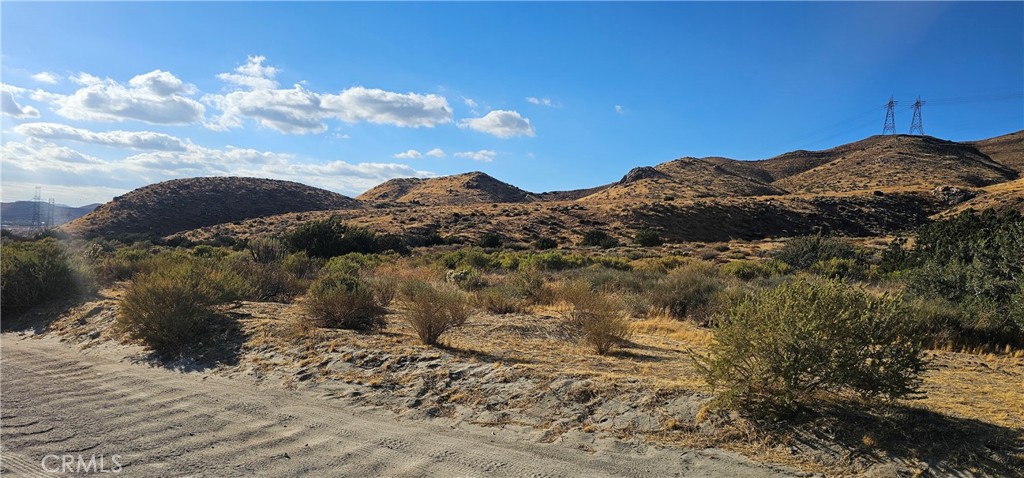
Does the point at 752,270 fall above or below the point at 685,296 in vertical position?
above

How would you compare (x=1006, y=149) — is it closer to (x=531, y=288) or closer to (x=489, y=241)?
(x=489, y=241)

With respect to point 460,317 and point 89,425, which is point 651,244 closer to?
point 460,317

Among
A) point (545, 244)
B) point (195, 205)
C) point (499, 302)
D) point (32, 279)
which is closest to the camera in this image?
point (499, 302)

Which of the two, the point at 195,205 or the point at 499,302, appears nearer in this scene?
the point at 499,302

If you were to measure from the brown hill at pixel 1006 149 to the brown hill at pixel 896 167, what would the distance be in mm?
2981

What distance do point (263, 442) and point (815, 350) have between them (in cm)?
582

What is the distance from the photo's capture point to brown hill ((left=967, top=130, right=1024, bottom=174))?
87688 millimetres

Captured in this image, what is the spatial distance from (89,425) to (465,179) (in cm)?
10498

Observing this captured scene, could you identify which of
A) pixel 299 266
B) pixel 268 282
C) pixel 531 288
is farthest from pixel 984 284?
pixel 299 266

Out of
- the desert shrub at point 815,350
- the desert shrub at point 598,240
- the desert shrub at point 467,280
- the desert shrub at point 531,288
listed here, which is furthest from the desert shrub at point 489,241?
the desert shrub at point 815,350

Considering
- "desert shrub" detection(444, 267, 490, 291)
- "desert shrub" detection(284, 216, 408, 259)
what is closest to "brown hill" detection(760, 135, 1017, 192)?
"desert shrub" detection(284, 216, 408, 259)

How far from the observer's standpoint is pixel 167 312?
31.0 feet

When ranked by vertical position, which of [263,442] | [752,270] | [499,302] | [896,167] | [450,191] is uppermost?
[896,167]

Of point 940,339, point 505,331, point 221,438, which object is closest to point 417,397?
point 221,438
